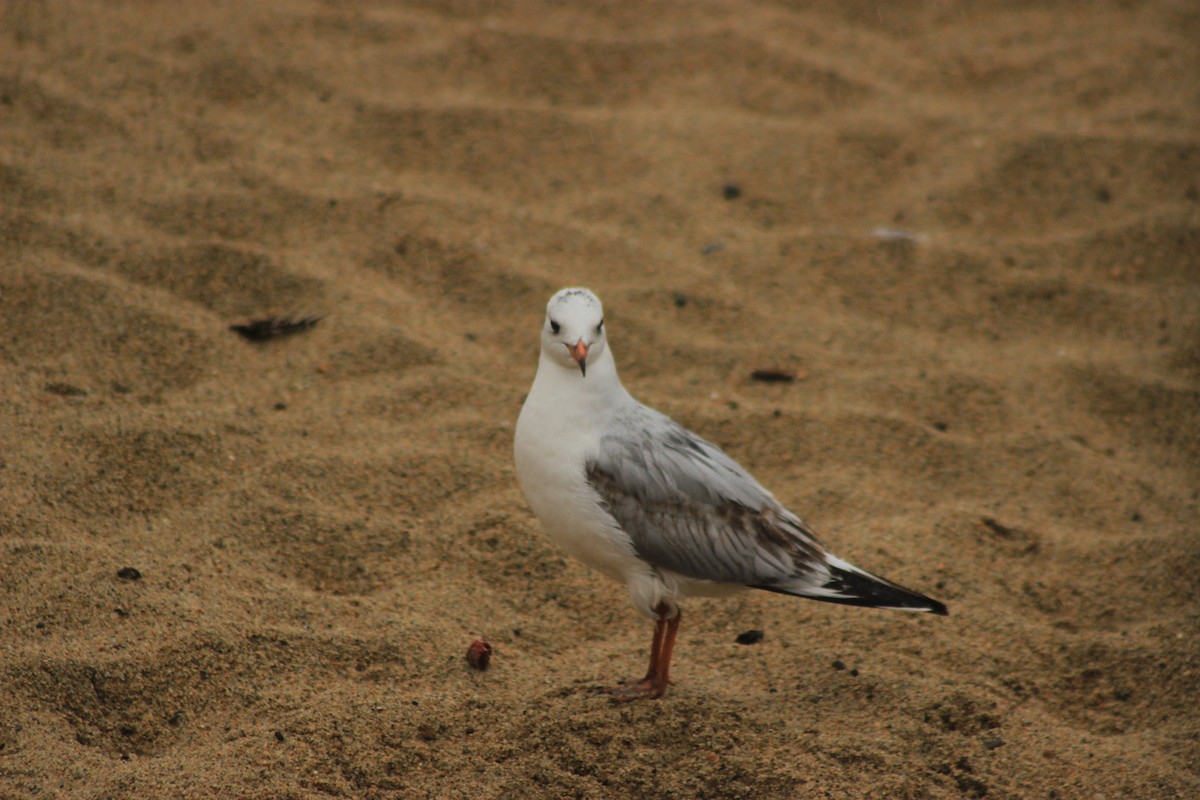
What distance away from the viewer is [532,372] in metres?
4.05

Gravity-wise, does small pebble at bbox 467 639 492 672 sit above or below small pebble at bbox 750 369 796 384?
below

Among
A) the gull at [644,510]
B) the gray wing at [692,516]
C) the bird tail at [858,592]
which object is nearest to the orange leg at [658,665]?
the gull at [644,510]

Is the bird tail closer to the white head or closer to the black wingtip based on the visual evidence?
the black wingtip

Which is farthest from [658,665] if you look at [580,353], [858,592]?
[580,353]

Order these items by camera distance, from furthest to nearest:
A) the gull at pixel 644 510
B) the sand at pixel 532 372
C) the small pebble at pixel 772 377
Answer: the small pebble at pixel 772 377 → the gull at pixel 644 510 → the sand at pixel 532 372

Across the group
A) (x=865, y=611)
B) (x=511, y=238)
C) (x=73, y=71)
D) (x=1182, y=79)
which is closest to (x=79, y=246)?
(x=73, y=71)

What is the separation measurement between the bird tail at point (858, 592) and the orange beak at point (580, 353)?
2.29 ft

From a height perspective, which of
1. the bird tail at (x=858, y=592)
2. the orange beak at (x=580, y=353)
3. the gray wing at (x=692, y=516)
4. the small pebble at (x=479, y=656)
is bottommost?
the small pebble at (x=479, y=656)

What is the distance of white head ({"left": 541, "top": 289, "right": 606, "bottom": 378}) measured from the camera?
2863 millimetres

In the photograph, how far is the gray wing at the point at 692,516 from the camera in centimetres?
288

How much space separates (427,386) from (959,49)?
3.43m

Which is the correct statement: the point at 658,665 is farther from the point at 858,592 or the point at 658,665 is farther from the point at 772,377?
the point at 772,377

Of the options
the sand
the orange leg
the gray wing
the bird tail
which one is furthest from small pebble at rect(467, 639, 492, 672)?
the bird tail

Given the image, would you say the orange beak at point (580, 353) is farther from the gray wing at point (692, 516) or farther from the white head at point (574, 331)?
the gray wing at point (692, 516)
